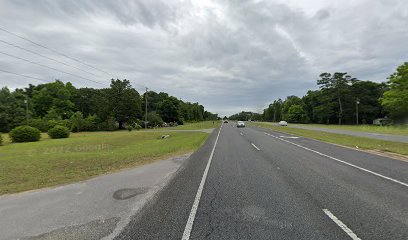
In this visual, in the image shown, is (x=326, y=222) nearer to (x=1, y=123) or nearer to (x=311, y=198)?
(x=311, y=198)

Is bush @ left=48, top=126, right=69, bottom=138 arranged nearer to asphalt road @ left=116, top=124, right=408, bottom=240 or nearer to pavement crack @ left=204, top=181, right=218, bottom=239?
asphalt road @ left=116, top=124, right=408, bottom=240

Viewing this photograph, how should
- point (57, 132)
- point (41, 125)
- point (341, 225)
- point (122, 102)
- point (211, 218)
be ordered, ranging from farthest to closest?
point (122, 102) → point (41, 125) → point (57, 132) → point (211, 218) → point (341, 225)

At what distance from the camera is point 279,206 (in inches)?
196

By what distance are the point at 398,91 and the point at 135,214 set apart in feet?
202

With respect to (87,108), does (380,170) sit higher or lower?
lower

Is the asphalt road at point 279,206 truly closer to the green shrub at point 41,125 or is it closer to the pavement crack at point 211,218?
the pavement crack at point 211,218

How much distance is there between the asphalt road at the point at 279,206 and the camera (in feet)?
12.7

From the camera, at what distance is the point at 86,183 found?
7.43 meters

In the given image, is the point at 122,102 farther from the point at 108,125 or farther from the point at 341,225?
the point at 341,225

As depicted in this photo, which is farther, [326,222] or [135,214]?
[135,214]

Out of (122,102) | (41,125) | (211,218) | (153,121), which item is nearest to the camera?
(211,218)

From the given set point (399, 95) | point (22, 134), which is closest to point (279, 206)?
point (22, 134)

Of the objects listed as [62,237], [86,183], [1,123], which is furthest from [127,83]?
[62,237]

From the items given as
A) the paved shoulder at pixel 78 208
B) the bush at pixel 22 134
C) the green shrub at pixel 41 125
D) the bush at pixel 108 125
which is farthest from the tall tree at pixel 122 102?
the paved shoulder at pixel 78 208
